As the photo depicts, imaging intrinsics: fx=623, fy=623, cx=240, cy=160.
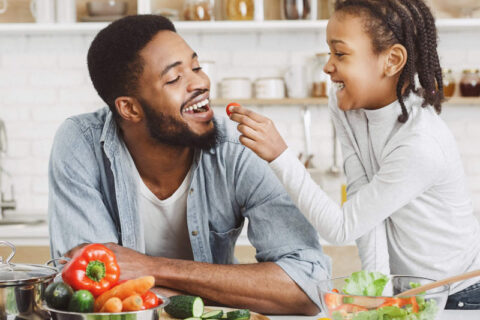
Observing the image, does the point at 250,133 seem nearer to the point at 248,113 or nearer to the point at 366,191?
the point at 248,113

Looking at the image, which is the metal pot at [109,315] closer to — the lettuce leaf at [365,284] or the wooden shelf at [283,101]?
the lettuce leaf at [365,284]

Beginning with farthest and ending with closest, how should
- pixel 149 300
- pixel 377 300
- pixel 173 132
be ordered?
pixel 173 132 → pixel 149 300 → pixel 377 300

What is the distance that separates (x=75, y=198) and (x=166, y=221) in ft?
0.97

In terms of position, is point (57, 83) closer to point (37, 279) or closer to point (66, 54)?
point (66, 54)

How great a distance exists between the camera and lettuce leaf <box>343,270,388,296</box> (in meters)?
1.18

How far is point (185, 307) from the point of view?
52.6 inches

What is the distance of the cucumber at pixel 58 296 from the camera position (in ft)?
3.81

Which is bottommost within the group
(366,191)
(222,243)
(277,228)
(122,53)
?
(222,243)

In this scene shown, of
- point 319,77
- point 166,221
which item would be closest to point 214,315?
point 166,221

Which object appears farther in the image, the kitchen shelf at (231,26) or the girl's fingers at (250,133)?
the kitchen shelf at (231,26)

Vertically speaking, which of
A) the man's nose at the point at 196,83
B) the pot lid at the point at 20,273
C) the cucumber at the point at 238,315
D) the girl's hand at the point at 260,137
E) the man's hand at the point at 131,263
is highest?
the man's nose at the point at 196,83

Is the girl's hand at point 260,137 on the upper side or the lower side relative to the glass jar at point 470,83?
upper

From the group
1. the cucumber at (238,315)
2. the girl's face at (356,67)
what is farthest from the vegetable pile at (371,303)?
the girl's face at (356,67)

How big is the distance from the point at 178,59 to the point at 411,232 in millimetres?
808
